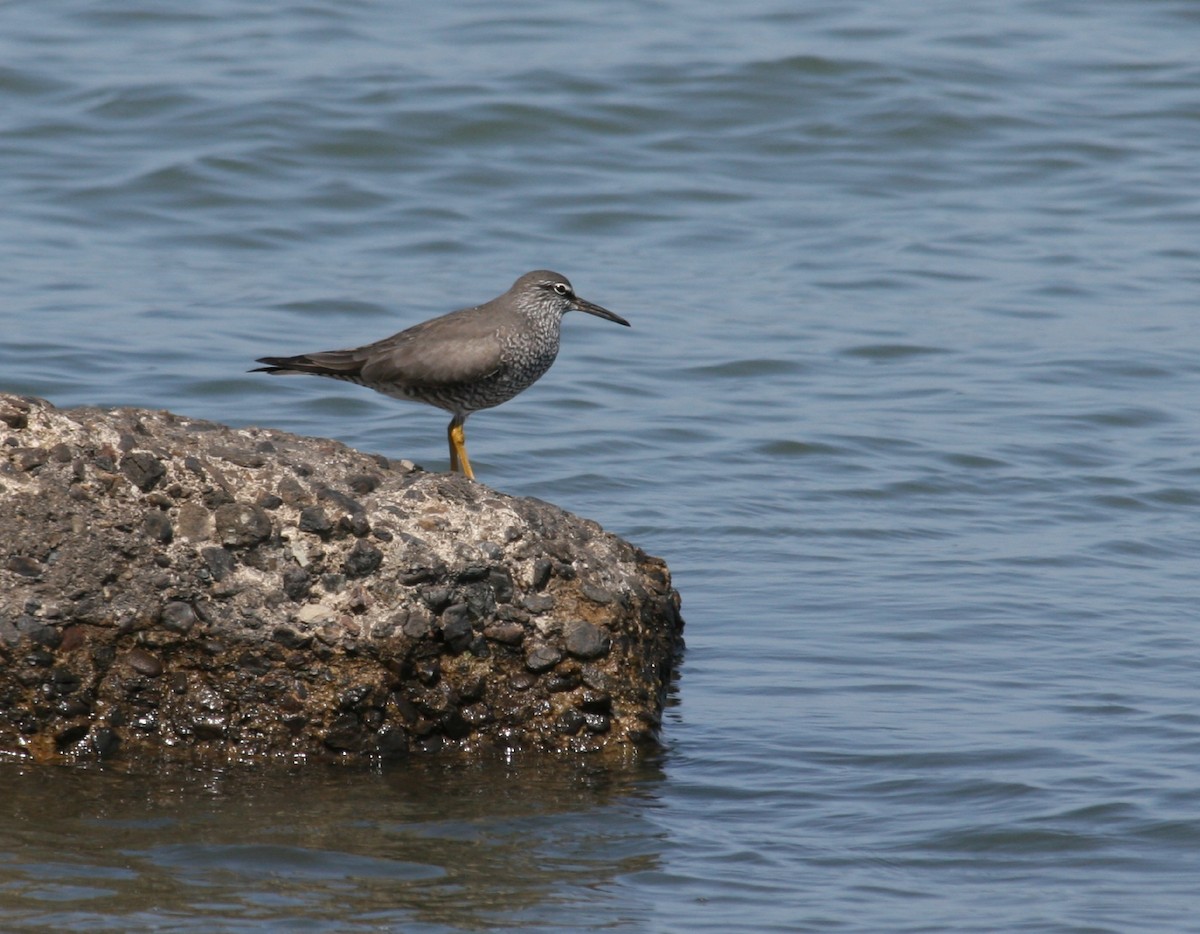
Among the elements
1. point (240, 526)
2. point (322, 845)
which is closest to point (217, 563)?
point (240, 526)

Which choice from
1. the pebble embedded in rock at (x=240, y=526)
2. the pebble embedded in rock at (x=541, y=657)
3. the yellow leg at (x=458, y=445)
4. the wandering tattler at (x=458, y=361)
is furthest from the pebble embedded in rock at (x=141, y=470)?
the yellow leg at (x=458, y=445)

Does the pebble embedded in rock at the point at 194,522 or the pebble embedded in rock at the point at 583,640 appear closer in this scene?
the pebble embedded in rock at the point at 194,522

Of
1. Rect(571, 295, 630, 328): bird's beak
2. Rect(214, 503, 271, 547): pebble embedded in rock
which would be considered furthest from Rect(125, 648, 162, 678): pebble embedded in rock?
Rect(571, 295, 630, 328): bird's beak

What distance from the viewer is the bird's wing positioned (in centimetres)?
779

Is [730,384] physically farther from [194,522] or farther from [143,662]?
[143,662]

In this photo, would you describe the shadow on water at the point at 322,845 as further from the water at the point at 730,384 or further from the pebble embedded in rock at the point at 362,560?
the pebble embedded in rock at the point at 362,560

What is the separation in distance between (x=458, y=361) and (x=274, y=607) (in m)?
2.37

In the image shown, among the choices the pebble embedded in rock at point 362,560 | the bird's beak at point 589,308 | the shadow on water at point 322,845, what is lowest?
the shadow on water at point 322,845

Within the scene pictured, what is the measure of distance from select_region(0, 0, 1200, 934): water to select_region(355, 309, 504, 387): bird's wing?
4.80ft

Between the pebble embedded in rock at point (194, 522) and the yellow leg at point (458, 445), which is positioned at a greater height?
the pebble embedded in rock at point (194, 522)

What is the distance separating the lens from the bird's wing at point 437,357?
7.79 m

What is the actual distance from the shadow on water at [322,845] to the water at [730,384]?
15 mm

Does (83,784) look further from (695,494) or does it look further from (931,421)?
(931,421)

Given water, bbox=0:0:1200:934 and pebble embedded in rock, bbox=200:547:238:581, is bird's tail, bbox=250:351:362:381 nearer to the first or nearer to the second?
water, bbox=0:0:1200:934
